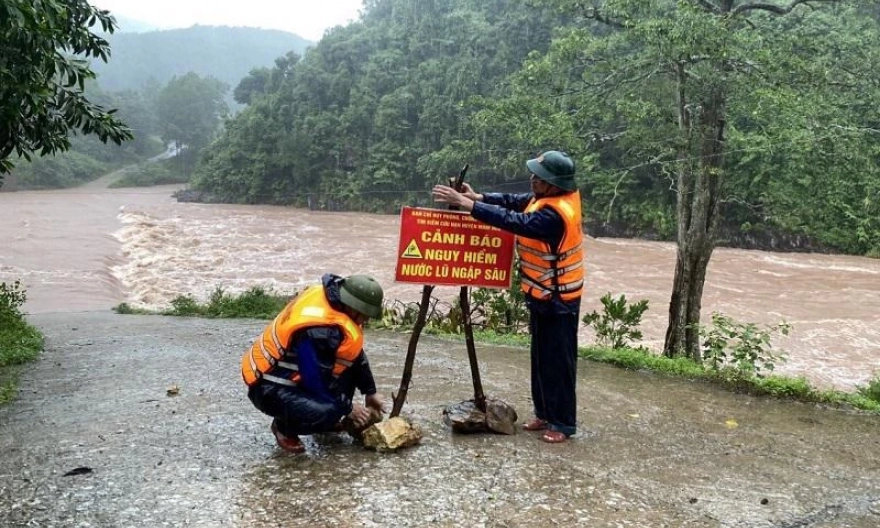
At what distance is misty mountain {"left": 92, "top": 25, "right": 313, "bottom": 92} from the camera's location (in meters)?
130

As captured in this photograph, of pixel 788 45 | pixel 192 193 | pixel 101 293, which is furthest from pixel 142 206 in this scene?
pixel 788 45

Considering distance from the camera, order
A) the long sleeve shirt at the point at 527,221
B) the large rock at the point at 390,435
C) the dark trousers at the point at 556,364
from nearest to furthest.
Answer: the long sleeve shirt at the point at 527,221 < the large rock at the point at 390,435 < the dark trousers at the point at 556,364

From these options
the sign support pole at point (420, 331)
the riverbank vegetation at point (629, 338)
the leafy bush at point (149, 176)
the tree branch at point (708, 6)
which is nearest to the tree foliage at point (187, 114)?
the leafy bush at point (149, 176)

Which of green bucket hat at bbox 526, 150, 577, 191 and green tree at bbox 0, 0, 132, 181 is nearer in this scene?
green bucket hat at bbox 526, 150, 577, 191

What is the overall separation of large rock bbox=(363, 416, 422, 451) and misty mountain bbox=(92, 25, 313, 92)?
125m

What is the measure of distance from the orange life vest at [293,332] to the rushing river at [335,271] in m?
9.43

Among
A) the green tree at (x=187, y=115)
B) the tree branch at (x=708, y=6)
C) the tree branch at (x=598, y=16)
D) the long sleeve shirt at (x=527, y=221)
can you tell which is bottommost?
the long sleeve shirt at (x=527, y=221)

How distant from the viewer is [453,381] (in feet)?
18.9

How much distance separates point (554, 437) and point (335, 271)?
17729 mm

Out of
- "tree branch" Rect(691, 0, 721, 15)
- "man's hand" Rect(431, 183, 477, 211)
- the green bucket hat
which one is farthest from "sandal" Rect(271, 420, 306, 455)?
"tree branch" Rect(691, 0, 721, 15)

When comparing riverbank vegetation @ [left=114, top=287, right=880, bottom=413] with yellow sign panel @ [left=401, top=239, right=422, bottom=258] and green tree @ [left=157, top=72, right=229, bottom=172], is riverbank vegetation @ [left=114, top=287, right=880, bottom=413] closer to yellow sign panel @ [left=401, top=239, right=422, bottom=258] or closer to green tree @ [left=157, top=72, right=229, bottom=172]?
yellow sign panel @ [left=401, top=239, right=422, bottom=258]

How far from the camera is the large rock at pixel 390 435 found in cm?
378

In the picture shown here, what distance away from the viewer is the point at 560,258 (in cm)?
381

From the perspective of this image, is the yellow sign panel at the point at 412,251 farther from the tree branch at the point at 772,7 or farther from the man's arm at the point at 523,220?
the tree branch at the point at 772,7
